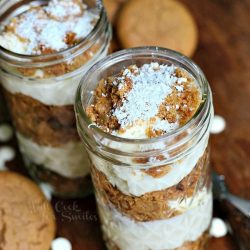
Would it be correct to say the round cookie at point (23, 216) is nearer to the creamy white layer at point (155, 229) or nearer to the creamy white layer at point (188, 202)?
the creamy white layer at point (155, 229)

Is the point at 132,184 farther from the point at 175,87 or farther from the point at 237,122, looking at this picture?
the point at 237,122

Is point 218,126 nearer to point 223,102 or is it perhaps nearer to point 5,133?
point 223,102

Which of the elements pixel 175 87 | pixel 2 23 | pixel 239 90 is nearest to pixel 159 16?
pixel 239 90

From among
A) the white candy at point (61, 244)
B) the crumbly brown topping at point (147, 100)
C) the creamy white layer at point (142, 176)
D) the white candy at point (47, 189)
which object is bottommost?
the white candy at point (61, 244)

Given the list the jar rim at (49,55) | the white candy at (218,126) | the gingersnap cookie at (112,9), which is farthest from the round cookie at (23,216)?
the gingersnap cookie at (112,9)

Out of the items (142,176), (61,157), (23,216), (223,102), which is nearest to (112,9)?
(223,102)

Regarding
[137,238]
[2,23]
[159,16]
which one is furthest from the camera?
[159,16]

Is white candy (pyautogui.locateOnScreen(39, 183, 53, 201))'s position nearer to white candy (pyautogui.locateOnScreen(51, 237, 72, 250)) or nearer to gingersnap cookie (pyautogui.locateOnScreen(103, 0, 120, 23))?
white candy (pyautogui.locateOnScreen(51, 237, 72, 250))
